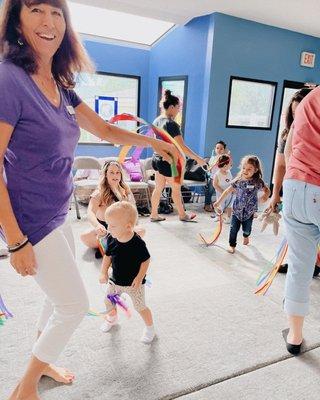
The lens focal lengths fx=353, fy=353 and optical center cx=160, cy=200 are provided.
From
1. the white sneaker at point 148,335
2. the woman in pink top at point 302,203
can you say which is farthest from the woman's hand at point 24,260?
the woman in pink top at point 302,203

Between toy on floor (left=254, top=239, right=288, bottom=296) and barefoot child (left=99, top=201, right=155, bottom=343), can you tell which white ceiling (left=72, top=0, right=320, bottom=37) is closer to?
toy on floor (left=254, top=239, right=288, bottom=296)

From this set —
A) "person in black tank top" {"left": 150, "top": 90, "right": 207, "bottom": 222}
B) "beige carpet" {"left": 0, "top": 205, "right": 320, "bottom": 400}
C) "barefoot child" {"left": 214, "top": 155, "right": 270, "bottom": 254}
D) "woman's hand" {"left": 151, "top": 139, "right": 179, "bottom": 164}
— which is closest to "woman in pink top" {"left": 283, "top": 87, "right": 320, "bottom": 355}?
"beige carpet" {"left": 0, "top": 205, "right": 320, "bottom": 400}

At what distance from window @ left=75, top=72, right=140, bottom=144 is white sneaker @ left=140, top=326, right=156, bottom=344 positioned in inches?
180

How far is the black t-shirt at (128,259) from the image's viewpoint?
76.6 inches

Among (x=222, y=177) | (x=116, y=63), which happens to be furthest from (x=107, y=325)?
(x=116, y=63)

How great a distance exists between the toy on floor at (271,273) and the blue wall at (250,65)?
3.34m

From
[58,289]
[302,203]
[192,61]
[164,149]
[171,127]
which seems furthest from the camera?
[192,61]

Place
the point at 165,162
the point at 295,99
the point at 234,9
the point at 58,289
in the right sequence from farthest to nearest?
the point at 234,9
the point at 165,162
the point at 295,99
the point at 58,289

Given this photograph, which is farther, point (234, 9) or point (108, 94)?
point (108, 94)

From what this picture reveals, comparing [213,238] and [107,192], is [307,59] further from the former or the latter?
[107,192]

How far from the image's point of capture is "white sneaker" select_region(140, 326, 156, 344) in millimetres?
2051

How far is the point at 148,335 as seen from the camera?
2.06 metres

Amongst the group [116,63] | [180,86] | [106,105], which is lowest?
[106,105]

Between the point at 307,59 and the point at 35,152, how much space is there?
21.3ft
